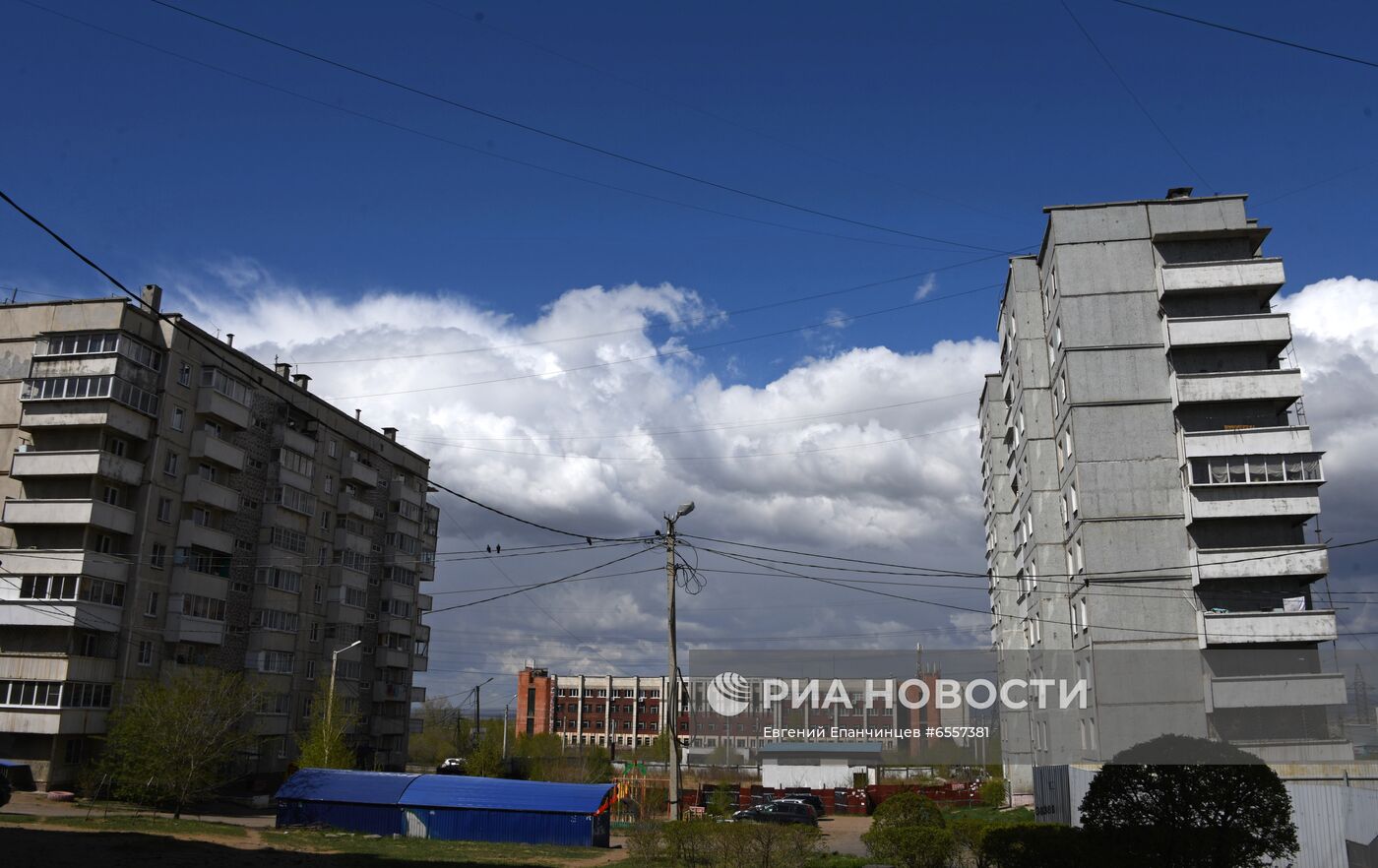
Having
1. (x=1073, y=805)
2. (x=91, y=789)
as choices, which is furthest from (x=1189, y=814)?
(x=91, y=789)

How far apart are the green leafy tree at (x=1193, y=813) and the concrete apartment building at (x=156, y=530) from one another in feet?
110

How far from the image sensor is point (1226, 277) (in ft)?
147

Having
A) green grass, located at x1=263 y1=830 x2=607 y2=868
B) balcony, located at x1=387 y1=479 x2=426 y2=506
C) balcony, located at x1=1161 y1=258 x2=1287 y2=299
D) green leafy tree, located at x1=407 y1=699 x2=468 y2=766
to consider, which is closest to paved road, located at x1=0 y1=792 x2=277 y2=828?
green grass, located at x1=263 y1=830 x2=607 y2=868

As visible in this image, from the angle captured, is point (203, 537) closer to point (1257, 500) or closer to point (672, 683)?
point (672, 683)

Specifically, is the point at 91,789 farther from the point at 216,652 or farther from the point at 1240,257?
the point at 1240,257

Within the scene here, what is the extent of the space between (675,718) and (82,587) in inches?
1305

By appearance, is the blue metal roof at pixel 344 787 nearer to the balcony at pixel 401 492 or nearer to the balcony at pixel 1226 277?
the balcony at pixel 401 492

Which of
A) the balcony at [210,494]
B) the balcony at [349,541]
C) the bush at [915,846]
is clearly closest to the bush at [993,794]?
the bush at [915,846]

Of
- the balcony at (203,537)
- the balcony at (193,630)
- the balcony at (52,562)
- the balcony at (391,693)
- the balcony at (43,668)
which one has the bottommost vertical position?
the balcony at (391,693)

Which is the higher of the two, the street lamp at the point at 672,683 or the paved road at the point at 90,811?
the street lamp at the point at 672,683

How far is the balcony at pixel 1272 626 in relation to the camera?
134 feet

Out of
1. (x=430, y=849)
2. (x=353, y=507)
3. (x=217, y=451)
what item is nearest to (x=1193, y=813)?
(x=430, y=849)

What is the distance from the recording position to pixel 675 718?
2819 cm

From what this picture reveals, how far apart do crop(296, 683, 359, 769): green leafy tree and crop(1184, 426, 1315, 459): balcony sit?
4359 centimetres
